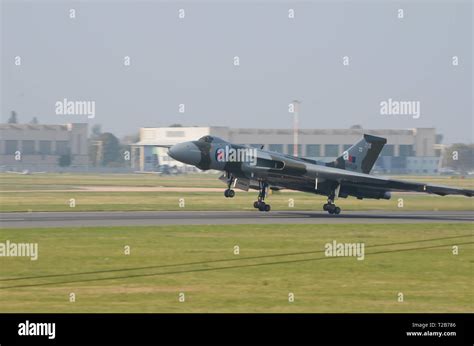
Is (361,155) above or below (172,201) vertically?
above

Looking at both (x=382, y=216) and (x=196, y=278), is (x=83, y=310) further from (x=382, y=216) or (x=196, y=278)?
(x=382, y=216)

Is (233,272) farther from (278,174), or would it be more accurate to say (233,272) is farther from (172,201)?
(172,201)

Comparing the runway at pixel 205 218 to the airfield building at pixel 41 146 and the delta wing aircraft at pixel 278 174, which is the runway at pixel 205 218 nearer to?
the delta wing aircraft at pixel 278 174

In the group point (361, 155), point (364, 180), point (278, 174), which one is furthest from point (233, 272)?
point (361, 155)

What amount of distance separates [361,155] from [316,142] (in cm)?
7078

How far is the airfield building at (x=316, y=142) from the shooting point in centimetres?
11721

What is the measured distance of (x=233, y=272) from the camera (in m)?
23.2

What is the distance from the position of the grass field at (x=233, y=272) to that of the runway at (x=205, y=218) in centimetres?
337

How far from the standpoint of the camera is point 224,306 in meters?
18.4

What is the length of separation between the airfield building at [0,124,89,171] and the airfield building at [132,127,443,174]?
17327mm

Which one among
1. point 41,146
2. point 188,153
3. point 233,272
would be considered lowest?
point 233,272

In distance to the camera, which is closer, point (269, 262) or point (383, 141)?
point (269, 262)

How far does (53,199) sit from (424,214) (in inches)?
1069
